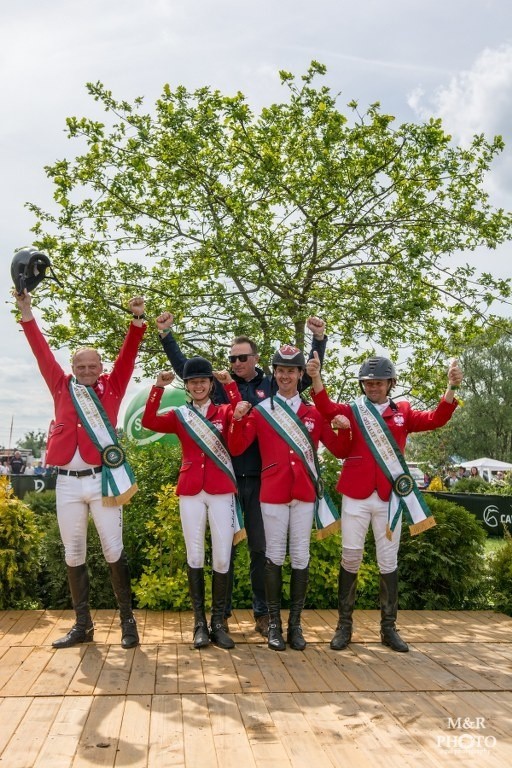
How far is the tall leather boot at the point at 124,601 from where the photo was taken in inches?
179

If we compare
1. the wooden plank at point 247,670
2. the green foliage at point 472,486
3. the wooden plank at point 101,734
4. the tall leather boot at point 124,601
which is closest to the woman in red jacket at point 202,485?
the wooden plank at point 247,670

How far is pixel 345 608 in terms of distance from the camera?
472 centimetres

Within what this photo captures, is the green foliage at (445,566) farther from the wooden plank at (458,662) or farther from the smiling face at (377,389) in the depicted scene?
the smiling face at (377,389)

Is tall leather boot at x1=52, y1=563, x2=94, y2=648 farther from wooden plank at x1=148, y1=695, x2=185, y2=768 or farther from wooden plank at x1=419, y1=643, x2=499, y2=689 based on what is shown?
wooden plank at x1=419, y1=643, x2=499, y2=689

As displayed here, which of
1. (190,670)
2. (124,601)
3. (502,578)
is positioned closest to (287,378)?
(124,601)

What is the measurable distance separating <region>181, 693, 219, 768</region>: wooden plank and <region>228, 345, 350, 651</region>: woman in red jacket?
3.39 ft

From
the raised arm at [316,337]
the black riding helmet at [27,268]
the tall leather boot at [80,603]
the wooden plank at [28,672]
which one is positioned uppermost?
the black riding helmet at [27,268]

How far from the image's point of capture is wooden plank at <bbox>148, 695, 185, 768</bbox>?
2891mm

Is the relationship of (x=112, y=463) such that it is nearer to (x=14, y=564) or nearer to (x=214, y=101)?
(x=14, y=564)

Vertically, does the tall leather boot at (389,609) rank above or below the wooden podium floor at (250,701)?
above

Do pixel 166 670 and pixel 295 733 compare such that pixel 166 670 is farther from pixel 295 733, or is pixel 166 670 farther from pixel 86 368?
pixel 86 368

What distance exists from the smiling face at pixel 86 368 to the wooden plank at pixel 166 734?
6.24 ft

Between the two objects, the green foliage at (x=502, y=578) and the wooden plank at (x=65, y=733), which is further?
the green foliage at (x=502, y=578)

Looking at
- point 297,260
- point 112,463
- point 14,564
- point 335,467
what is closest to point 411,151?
point 297,260
